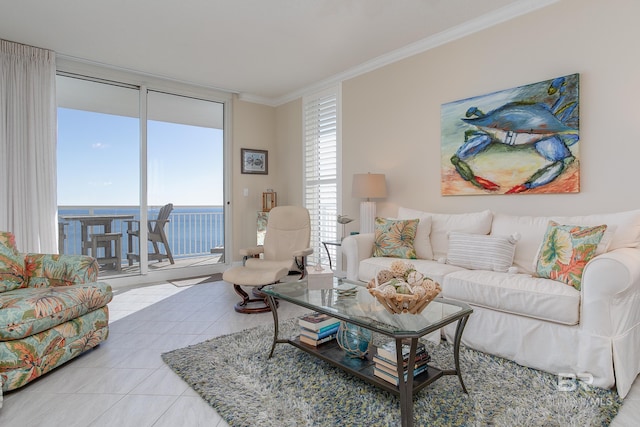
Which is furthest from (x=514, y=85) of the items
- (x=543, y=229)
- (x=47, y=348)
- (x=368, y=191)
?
(x=47, y=348)

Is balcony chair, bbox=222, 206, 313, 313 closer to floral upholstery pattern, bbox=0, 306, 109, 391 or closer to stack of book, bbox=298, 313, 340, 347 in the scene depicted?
stack of book, bbox=298, 313, 340, 347

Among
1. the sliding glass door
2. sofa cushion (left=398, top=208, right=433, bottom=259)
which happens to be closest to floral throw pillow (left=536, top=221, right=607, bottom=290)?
sofa cushion (left=398, top=208, right=433, bottom=259)

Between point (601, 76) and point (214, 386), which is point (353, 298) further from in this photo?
point (601, 76)

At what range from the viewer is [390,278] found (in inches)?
75.1

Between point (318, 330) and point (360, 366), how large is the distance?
0.37 m

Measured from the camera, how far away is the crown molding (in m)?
2.94

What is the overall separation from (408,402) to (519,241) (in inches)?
69.2

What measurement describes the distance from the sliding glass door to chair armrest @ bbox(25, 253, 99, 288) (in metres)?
1.85

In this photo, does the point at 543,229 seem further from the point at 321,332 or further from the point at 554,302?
the point at 321,332

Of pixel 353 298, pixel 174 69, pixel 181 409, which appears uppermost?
pixel 174 69

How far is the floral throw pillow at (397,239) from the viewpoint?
3.27 meters

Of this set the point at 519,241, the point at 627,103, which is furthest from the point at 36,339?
the point at 627,103

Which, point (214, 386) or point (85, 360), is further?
point (85, 360)

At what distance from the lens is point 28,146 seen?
3.75 meters
